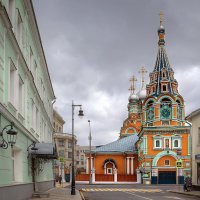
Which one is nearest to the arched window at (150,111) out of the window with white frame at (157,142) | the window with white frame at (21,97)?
the window with white frame at (157,142)

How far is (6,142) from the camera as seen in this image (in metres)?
13.5

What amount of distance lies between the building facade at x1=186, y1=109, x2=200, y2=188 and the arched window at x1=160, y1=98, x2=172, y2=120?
29643 mm

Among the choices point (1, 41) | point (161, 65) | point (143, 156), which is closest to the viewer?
point (1, 41)

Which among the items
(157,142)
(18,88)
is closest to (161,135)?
(157,142)

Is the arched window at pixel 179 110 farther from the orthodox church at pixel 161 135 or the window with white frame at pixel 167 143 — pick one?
the window with white frame at pixel 167 143

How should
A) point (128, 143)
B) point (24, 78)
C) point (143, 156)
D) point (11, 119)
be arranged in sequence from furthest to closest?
point (128, 143) → point (143, 156) → point (24, 78) → point (11, 119)

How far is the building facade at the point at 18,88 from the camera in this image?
13.2 m

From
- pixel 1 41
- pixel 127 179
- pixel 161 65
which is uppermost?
pixel 161 65

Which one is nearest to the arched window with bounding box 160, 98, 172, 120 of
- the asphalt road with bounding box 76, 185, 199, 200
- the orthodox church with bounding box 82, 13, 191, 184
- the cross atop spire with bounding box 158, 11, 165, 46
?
the orthodox church with bounding box 82, 13, 191, 184

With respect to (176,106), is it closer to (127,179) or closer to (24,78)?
(127,179)

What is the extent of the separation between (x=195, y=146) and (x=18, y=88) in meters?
20.3

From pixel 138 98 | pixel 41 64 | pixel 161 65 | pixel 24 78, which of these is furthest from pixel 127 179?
pixel 24 78

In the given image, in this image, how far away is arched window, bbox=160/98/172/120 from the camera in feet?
210

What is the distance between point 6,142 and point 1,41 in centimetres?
323
